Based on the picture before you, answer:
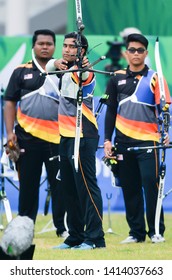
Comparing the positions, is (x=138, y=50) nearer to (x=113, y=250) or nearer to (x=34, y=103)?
(x=34, y=103)

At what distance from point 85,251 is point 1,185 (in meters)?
2.98

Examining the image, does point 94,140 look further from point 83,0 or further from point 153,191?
point 83,0

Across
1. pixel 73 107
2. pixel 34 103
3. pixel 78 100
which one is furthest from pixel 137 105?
pixel 78 100

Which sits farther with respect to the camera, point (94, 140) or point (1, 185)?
point (1, 185)

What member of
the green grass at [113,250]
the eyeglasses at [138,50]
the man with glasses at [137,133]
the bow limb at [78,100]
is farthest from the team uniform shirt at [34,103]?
the bow limb at [78,100]

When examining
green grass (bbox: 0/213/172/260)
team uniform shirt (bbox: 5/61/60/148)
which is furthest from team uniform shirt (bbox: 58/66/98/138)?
team uniform shirt (bbox: 5/61/60/148)

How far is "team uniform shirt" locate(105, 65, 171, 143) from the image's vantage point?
44.8ft

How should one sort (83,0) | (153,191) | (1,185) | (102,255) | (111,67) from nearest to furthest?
(102,255) < (153,191) < (1,185) < (111,67) < (83,0)

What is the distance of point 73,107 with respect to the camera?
1262 cm

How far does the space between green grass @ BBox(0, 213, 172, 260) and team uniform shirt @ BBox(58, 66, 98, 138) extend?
42.9 inches

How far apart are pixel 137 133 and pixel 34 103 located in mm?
1107

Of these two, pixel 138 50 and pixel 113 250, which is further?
pixel 138 50

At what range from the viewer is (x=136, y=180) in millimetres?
13828

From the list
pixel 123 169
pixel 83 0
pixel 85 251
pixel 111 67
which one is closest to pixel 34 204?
pixel 123 169
